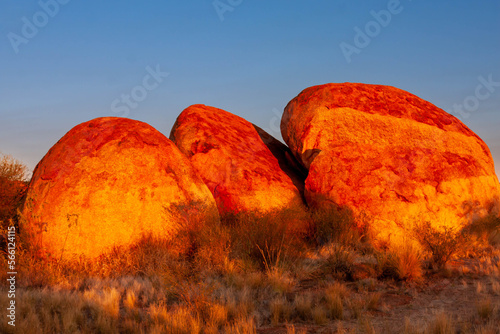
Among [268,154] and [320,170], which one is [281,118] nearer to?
[268,154]

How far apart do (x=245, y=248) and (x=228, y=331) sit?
288cm

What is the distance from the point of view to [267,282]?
5.88 meters

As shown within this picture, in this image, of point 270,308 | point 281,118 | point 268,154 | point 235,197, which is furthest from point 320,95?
point 270,308

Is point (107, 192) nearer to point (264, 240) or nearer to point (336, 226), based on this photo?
point (264, 240)

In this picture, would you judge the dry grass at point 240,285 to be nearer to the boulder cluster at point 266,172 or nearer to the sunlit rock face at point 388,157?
the boulder cluster at point 266,172

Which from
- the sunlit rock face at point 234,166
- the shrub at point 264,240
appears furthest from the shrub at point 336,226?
the shrub at point 264,240

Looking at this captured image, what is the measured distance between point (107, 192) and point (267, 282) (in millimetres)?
3322

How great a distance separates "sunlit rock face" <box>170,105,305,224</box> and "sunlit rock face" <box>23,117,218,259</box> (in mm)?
1015

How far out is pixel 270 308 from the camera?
4.88 m

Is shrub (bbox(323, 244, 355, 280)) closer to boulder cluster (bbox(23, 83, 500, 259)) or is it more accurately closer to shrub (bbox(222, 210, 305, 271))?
shrub (bbox(222, 210, 305, 271))

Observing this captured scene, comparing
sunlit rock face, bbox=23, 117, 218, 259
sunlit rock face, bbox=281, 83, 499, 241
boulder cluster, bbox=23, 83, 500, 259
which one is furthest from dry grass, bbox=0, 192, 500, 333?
sunlit rock face, bbox=281, 83, 499, 241

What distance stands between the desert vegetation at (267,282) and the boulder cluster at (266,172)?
34cm

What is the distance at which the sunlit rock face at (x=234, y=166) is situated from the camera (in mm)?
9102

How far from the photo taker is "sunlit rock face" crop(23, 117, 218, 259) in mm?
6855
